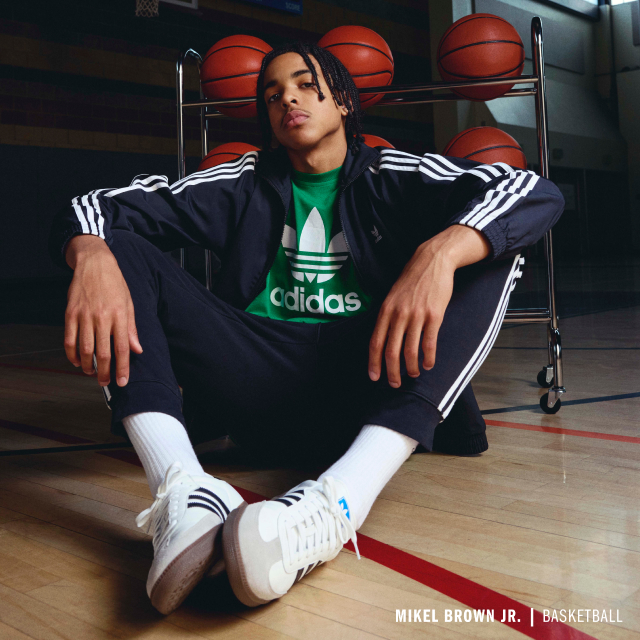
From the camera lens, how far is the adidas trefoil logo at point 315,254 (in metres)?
1.46

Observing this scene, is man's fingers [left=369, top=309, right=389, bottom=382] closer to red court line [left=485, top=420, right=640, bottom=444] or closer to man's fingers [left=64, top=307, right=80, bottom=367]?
man's fingers [left=64, top=307, right=80, bottom=367]

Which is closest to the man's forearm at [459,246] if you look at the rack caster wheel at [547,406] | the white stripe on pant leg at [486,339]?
the white stripe on pant leg at [486,339]

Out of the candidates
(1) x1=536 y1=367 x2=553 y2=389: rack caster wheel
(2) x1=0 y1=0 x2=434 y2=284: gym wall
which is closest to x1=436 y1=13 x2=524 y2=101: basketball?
(1) x1=536 y1=367 x2=553 y2=389: rack caster wheel

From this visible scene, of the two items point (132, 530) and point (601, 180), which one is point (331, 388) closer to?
point (132, 530)

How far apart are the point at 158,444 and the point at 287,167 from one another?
0.73 meters

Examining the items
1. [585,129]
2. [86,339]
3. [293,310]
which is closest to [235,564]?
[86,339]

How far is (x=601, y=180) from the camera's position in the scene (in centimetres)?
1260

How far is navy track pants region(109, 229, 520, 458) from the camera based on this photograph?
109 centimetres

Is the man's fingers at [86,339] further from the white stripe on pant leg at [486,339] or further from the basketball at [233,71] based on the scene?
the basketball at [233,71]

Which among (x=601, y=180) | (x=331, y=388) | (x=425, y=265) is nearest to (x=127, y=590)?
(x=331, y=388)

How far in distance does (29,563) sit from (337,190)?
0.91 m

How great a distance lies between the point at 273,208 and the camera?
1515 millimetres

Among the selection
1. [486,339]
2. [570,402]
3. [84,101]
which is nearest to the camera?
[486,339]

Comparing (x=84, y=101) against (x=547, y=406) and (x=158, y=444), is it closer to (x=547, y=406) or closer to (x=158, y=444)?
(x=547, y=406)
